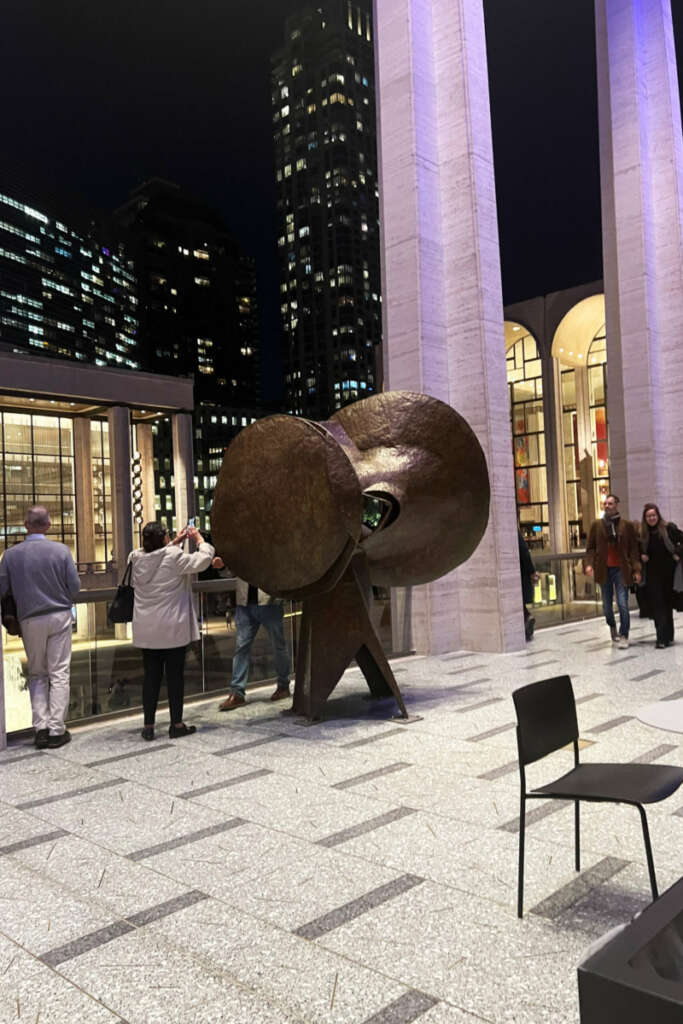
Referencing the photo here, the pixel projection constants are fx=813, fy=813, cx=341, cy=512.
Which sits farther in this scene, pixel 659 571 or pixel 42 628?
pixel 659 571

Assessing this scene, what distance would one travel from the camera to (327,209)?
402 feet

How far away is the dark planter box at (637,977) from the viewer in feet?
3.46

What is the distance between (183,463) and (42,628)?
3772 centimetres

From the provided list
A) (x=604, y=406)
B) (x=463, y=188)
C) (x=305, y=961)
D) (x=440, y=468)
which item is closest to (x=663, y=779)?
(x=305, y=961)

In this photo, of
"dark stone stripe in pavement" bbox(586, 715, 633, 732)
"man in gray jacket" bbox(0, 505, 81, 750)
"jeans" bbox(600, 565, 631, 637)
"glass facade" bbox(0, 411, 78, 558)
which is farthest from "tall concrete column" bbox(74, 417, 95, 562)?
"dark stone stripe in pavement" bbox(586, 715, 633, 732)

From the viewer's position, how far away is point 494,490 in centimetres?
1122

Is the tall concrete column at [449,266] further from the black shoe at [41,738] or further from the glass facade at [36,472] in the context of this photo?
the glass facade at [36,472]

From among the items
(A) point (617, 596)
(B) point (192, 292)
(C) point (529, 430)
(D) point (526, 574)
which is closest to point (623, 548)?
(A) point (617, 596)

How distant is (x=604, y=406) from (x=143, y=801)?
35204 mm

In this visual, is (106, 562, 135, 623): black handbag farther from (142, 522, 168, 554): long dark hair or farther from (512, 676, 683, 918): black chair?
(512, 676, 683, 918): black chair

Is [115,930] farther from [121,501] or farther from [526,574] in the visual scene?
[121,501]

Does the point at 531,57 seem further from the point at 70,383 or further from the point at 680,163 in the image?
the point at 70,383

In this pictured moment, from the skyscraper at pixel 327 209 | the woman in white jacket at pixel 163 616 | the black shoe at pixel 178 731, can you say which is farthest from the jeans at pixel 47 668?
the skyscraper at pixel 327 209

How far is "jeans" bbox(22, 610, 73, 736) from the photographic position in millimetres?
6680
